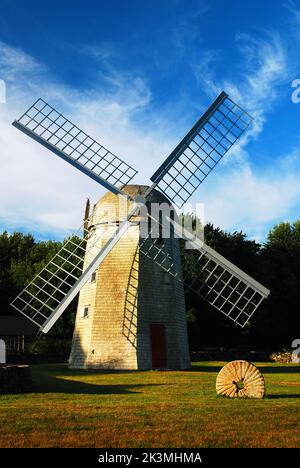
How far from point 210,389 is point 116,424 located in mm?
7095

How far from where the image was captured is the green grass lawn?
871cm

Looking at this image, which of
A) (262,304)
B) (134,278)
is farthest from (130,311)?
(262,304)

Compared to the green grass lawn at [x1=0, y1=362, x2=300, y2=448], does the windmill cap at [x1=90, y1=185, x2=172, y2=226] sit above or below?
above

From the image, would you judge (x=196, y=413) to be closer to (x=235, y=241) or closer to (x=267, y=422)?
(x=267, y=422)

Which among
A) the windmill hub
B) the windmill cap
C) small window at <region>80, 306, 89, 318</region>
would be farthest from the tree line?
the windmill hub

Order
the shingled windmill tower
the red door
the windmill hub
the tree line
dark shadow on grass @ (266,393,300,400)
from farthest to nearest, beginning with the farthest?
1. the tree line
2. the red door
3. the shingled windmill tower
4. the windmill hub
5. dark shadow on grass @ (266,393,300,400)

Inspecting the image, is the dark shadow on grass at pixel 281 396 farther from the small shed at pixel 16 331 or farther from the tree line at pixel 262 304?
the small shed at pixel 16 331

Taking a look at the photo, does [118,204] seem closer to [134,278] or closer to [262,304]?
[134,278]

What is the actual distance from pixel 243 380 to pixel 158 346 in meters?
10.1

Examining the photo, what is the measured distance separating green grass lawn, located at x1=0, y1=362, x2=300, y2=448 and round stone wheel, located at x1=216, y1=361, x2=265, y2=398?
395mm

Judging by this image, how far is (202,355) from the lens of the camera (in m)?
37.0

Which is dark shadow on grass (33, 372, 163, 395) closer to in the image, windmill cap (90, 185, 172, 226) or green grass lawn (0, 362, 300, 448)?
green grass lawn (0, 362, 300, 448)

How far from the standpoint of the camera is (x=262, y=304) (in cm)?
4222
